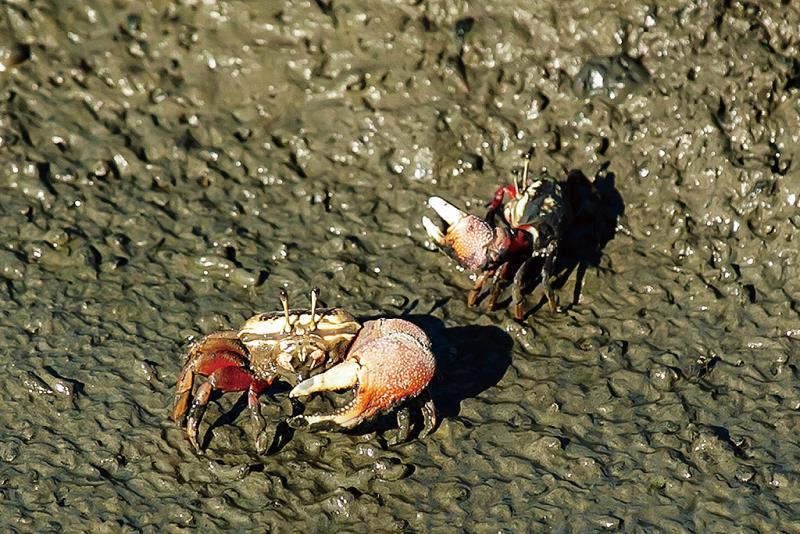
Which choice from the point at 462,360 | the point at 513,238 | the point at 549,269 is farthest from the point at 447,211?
the point at 462,360

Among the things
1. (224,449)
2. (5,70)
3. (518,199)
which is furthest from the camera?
(5,70)

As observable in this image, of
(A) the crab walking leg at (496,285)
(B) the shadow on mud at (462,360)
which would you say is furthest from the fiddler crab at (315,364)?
(A) the crab walking leg at (496,285)

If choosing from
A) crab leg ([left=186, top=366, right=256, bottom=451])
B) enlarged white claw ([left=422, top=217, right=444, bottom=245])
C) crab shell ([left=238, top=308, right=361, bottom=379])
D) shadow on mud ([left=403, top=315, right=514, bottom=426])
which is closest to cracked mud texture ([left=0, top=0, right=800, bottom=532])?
shadow on mud ([left=403, top=315, right=514, bottom=426])

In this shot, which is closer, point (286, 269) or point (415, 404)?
point (415, 404)

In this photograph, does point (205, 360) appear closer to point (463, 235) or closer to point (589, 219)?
point (463, 235)

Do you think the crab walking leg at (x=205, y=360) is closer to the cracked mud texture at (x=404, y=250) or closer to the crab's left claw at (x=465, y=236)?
the cracked mud texture at (x=404, y=250)

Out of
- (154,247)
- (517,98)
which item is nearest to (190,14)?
(154,247)

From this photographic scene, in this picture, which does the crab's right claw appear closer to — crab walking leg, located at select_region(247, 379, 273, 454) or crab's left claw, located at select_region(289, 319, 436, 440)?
crab's left claw, located at select_region(289, 319, 436, 440)

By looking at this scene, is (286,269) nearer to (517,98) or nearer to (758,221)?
(517,98)
